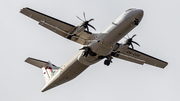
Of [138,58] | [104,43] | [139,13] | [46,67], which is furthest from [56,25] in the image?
[138,58]

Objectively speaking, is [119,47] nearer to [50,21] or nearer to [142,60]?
[142,60]

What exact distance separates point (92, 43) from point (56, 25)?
402 cm

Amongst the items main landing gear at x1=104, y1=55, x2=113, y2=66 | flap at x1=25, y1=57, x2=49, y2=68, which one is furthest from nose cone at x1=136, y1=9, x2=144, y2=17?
flap at x1=25, y1=57, x2=49, y2=68

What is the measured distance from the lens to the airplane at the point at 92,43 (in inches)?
1035

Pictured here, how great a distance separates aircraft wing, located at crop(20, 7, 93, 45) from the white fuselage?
112 centimetres

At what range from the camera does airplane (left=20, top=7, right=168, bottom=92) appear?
2630 cm

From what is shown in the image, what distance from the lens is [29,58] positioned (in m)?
33.5

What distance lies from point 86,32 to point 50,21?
148 inches

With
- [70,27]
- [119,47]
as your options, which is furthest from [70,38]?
[119,47]

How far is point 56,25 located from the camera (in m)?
27.8

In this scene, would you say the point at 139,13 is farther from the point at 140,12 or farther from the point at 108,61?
the point at 108,61

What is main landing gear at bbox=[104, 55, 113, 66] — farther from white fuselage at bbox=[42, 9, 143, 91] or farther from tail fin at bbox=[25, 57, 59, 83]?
tail fin at bbox=[25, 57, 59, 83]

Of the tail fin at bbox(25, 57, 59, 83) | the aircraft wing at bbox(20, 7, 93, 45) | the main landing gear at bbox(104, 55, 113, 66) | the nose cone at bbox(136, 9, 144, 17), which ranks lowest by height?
the main landing gear at bbox(104, 55, 113, 66)

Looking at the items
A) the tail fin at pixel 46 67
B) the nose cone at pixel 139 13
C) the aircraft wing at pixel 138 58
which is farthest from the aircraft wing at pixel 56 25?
the tail fin at pixel 46 67
